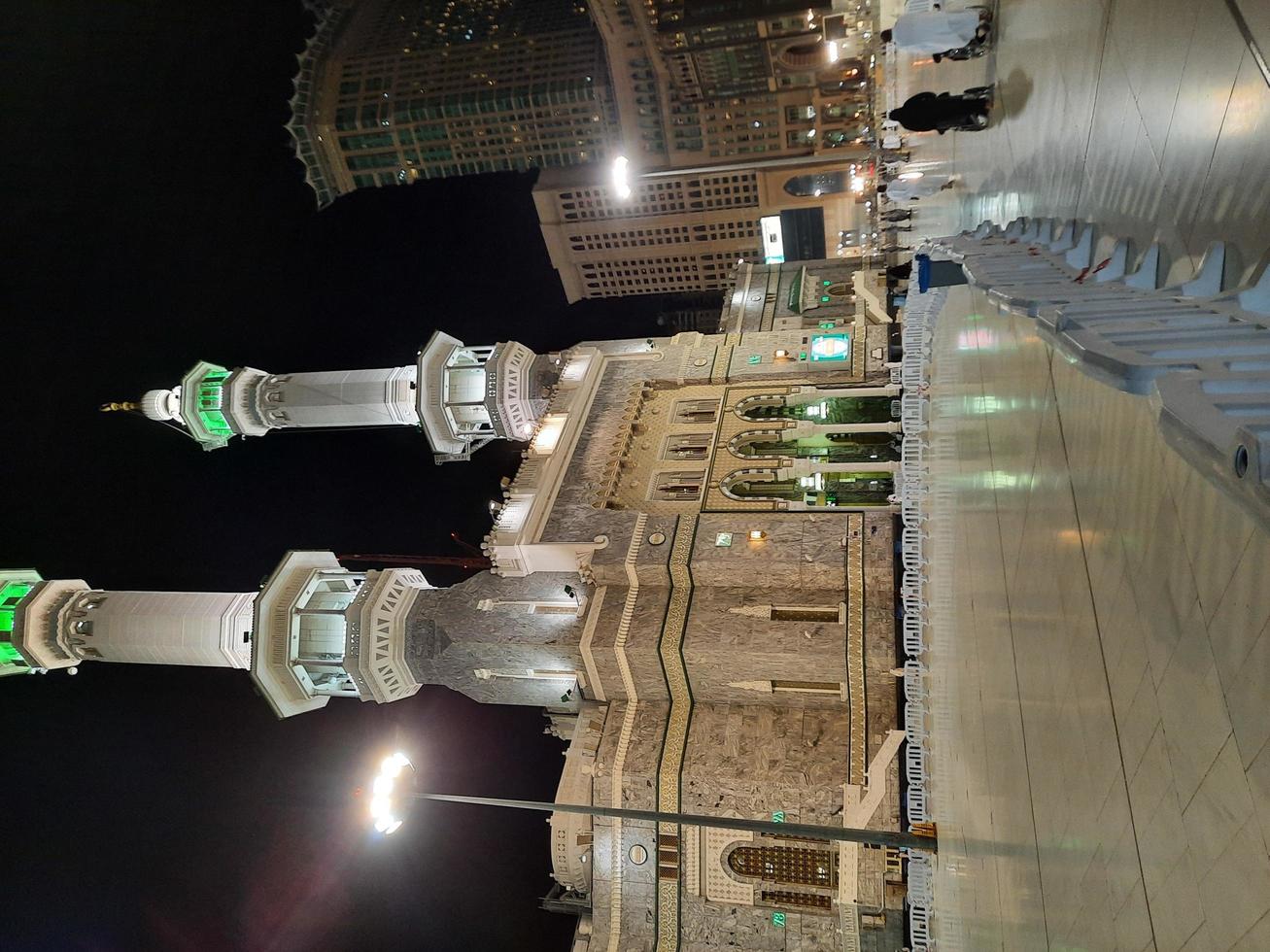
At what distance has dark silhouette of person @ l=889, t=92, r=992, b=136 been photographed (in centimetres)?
1041

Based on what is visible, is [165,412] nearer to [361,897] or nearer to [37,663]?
[37,663]

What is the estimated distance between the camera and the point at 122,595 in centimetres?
2962

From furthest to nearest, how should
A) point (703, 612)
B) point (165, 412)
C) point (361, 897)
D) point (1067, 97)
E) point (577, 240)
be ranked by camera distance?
1. point (577, 240)
2. point (165, 412)
3. point (361, 897)
4. point (703, 612)
5. point (1067, 97)

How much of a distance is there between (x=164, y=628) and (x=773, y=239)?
133 feet

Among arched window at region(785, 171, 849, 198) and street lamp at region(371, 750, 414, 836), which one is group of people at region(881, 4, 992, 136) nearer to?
street lamp at region(371, 750, 414, 836)

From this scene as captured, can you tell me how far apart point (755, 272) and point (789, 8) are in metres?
16.4

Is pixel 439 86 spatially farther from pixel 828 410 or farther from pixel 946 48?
pixel 946 48

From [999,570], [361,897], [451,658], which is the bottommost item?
[361,897]

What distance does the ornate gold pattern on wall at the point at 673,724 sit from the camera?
22.8 metres

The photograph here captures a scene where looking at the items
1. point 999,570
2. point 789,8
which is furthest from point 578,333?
point 999,570

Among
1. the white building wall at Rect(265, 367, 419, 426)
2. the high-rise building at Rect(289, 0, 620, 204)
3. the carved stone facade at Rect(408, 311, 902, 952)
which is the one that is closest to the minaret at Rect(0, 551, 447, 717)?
the carved stone facade at Rect(408, 311, 902, 952)

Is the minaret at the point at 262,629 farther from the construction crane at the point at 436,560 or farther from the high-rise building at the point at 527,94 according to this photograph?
the high-rise building at the point at 527,94

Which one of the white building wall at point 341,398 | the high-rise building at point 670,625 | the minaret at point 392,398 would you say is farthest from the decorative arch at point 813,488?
the white building wall at point 341,398

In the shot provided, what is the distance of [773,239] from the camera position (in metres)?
48.7
